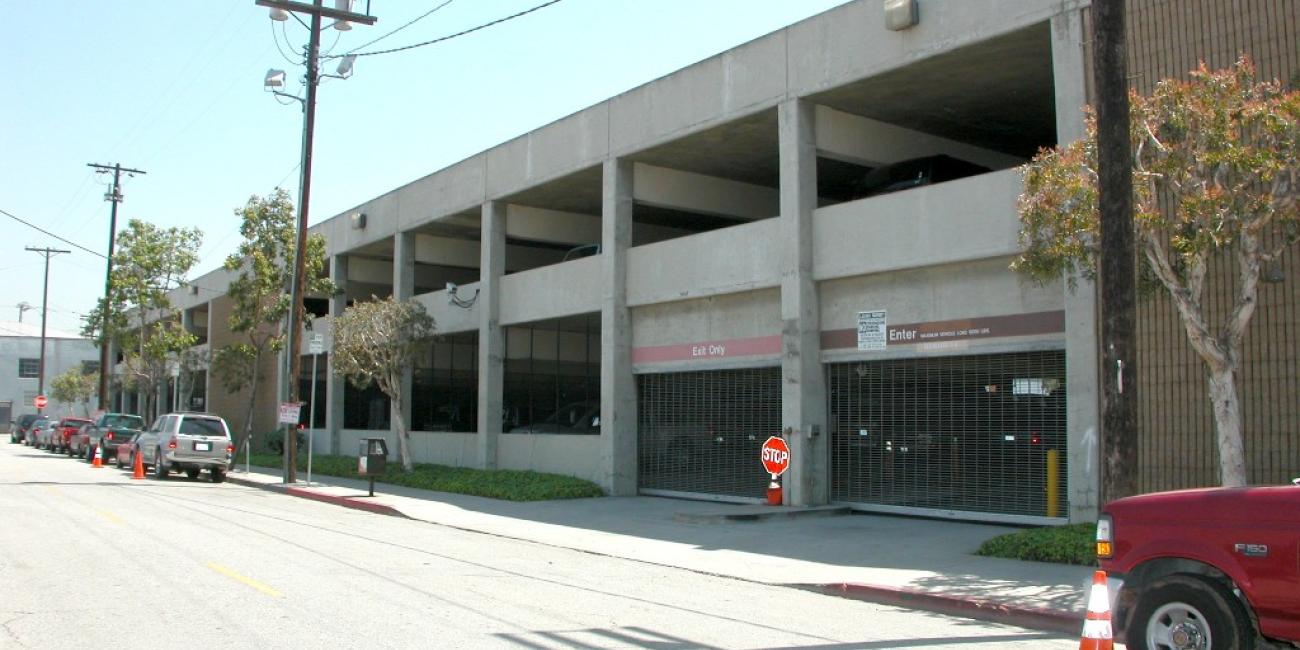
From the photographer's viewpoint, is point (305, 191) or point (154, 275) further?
point (154, 275)

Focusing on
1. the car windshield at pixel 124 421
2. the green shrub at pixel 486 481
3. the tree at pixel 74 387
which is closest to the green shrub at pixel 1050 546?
the green shrub at pixel 486 481

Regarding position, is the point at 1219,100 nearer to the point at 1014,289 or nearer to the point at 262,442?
the point at 1014,289

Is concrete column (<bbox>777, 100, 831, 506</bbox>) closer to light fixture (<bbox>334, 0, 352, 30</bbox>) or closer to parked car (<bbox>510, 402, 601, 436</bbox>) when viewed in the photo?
parked car (<bbox>510, 402, 601, 436</bbox>)

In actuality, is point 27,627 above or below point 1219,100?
below

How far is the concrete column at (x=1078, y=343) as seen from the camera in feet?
47.5

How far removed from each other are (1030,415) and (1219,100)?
6.34 m

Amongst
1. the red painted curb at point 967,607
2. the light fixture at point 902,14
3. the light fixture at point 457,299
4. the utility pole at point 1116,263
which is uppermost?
the light fixture at point 902,14

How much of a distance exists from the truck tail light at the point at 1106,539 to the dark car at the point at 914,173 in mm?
12025

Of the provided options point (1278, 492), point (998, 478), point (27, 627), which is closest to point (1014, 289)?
point (998, 478)

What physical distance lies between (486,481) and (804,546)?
1139 centimetres

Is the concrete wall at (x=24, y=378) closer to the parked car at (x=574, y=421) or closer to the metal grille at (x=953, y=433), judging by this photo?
the parked car at (x=574, y=421)

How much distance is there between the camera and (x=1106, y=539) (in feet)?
25.6

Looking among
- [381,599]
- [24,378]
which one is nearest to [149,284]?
[381,599]

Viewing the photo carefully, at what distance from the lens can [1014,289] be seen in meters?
16.4
